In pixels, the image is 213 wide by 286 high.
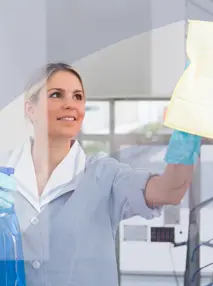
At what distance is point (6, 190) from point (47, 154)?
0.19 m

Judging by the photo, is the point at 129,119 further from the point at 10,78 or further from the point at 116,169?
the point at 10,78

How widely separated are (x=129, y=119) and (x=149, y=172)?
18 cm

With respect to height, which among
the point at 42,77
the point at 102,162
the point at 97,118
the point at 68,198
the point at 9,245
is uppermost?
the point at 42,77

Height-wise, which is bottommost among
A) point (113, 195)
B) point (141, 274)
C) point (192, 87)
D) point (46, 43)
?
point (141, 274)

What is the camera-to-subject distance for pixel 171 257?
166cm

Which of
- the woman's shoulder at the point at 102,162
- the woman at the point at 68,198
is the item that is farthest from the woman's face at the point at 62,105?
the woman's shoulder at the point at 102,162

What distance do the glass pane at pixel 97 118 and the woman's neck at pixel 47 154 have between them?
0.09 metres

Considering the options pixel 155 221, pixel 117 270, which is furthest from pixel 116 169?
pixel 117 270

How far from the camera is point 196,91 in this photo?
156 centimetres

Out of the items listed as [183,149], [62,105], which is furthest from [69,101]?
[183,149]

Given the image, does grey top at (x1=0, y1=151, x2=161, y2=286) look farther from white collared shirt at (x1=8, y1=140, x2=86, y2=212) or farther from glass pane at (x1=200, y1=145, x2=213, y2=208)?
glass pane at (x1=200, y1=145, x2=213, y2=208)

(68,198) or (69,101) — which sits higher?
(69,101)

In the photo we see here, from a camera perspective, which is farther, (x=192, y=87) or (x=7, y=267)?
(x=7, y=267)

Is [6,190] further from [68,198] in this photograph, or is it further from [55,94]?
[55,94]
